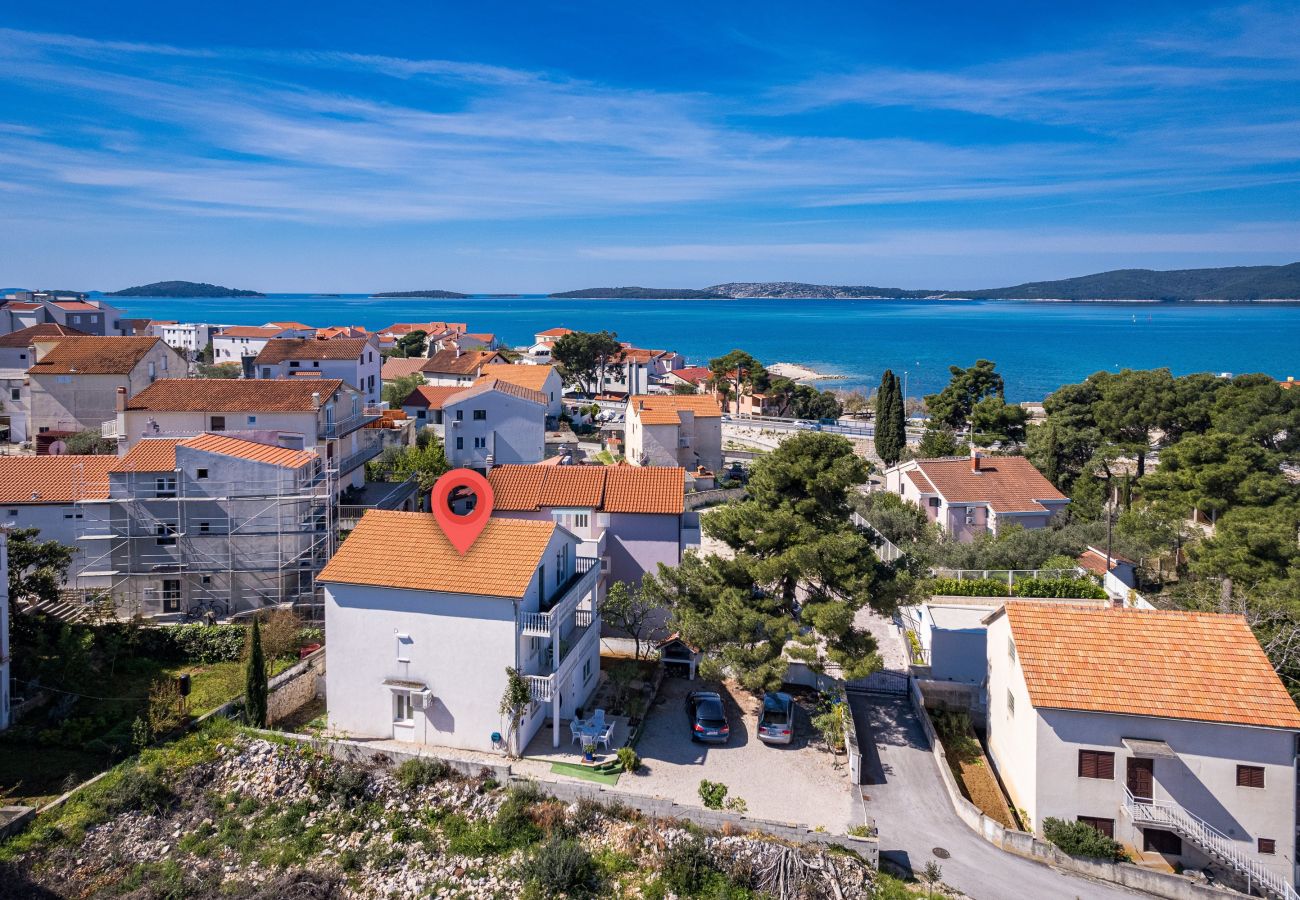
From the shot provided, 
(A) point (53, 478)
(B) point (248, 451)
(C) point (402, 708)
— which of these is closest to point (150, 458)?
(B) point (248, 451)

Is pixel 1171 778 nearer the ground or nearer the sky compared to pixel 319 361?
nearer the ground

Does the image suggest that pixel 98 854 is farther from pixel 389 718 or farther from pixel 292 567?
pixel 292 567

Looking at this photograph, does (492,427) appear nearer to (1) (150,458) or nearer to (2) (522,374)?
(2) (522,374)

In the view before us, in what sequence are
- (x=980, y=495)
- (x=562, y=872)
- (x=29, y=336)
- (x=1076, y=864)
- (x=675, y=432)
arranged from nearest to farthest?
1. (x=562, y=872)
2. (x=1076, y=864)
3. (x=980, y=495)
4. (x=675, y=432)
5. (x=29, y=336)

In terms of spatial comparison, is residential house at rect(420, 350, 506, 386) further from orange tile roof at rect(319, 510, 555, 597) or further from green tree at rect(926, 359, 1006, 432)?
orange tile roof at rect(319, 510, 555, 597)

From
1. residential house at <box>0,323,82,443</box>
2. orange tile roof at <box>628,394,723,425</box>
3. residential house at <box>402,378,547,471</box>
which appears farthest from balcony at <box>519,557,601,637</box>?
residential house at <box>0,323,82,443</box>

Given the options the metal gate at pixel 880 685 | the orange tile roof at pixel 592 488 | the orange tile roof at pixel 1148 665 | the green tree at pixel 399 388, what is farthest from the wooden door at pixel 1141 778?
the green tree at pixel 399 388

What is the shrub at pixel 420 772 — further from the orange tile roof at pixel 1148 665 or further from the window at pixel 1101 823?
the window at pixel 1101 823
